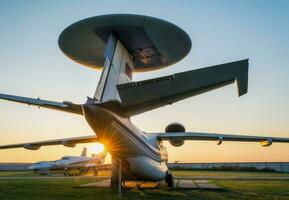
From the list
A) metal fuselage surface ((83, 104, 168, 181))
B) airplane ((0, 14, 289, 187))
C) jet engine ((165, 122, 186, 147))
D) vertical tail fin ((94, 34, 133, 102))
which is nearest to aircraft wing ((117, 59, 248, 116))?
airplane ((0, 14, 289, 187))

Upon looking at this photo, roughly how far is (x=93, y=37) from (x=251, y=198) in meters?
8.25

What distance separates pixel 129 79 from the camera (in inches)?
438

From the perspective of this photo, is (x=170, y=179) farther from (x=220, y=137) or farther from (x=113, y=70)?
(x=113, y=70)

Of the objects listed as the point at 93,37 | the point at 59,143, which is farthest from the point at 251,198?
the point at 59,143

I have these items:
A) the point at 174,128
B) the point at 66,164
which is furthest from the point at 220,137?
the point at 66,164

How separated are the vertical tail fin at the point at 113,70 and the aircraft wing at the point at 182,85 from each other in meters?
1.13

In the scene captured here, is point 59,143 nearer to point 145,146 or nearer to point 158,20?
point 145,146

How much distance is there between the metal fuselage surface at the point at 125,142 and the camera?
8.05m

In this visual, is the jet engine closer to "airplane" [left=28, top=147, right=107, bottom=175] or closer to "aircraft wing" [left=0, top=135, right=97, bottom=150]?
"aircraft wing" [left=0, top=135, right=97, bottom=150]

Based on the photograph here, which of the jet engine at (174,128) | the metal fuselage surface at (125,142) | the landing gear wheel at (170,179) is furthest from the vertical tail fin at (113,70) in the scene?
the landing gear wheel at (170,179)

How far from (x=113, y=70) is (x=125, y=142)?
2.80 m

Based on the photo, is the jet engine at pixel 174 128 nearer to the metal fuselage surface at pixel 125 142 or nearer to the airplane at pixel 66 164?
the metal fuselage surface at pixel 125 142

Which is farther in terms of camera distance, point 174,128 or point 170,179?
point 174,128

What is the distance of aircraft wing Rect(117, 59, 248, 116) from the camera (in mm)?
5656
